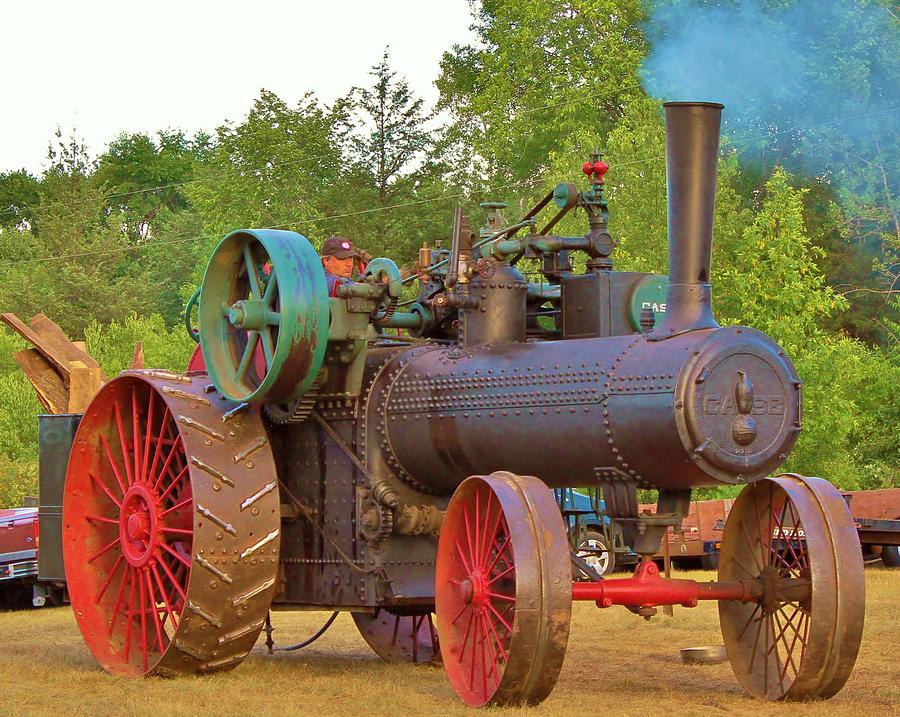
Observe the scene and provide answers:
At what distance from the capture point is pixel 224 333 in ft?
30.8

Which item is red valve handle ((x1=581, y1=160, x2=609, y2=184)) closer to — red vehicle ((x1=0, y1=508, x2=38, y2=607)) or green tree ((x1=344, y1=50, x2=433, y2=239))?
red vehicle ((x1=0, y1=508, x2=38, y2=607))

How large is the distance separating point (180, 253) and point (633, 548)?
1612 inches

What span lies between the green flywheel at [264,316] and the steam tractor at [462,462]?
2cm

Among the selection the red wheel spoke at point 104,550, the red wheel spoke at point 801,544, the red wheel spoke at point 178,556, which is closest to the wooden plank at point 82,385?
the red wheel spoke at point 104,550

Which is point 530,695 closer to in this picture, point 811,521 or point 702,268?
point 811,521

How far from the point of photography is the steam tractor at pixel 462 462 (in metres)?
7.54

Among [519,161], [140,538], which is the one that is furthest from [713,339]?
[519,161]

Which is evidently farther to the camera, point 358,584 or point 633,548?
point 358,584

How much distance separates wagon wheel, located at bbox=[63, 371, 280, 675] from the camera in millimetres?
8836

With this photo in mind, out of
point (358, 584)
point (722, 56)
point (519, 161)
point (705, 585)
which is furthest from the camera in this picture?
point (519, 161)

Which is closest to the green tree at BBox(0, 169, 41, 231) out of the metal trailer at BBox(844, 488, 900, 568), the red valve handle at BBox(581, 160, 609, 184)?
the metal trailer at BBox(844, 488, 900, 568)

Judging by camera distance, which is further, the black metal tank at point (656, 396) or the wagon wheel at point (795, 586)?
the wagon wheel at point (795, 586)

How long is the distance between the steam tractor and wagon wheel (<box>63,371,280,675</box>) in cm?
2

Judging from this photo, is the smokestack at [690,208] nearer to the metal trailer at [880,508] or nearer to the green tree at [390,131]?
the metal trailer at [880,508]
